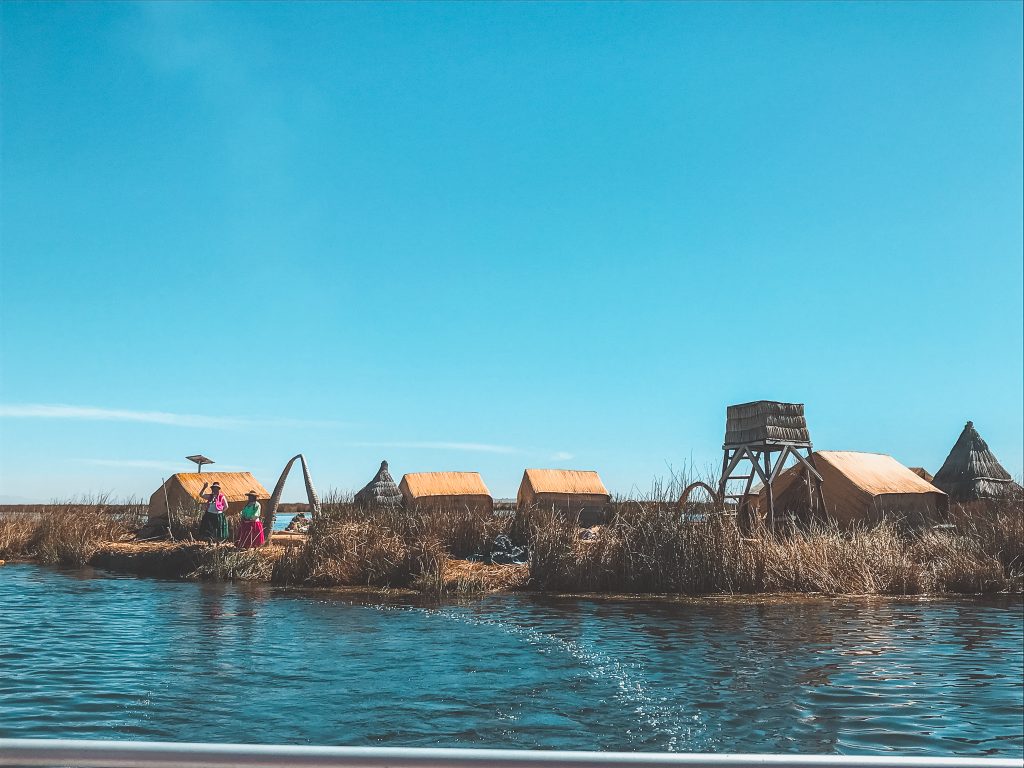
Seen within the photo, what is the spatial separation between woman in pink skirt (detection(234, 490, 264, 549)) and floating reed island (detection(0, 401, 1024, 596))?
1.28ft

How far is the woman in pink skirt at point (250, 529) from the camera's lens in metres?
20.6

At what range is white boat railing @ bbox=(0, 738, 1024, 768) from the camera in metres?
1.59

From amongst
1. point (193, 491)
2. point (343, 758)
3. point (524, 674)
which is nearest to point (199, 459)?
point (193, 491)

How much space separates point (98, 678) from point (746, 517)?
14385mm

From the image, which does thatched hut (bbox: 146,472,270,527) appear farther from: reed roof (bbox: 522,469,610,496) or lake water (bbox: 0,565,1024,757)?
lake water (bbox: 0,565,1024,757)

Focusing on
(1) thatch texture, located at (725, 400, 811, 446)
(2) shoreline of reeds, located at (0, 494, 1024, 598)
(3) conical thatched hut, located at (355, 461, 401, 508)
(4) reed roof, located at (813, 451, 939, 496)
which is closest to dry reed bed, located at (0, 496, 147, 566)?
(2) shoreline of reeds, located at (0, 494, 1024, 598)

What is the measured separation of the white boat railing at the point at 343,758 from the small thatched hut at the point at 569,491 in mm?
25786

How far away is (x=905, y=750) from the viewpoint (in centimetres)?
772

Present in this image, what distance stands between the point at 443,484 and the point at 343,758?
26.1m

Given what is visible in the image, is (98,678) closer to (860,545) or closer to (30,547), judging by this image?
(860,545)

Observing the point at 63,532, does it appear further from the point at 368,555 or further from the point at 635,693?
the point at 635,693

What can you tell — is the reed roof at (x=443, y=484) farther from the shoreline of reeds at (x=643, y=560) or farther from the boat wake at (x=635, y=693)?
the boat wake at (x=635, y=693)

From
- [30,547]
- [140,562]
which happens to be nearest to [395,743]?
[140,562]

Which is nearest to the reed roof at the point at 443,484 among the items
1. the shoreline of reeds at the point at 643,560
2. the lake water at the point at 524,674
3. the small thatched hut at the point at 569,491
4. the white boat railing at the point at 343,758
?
the small thatched hut at the point at 569,491
